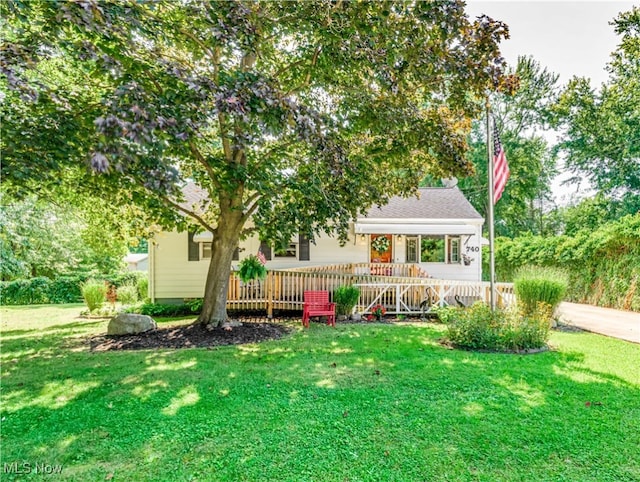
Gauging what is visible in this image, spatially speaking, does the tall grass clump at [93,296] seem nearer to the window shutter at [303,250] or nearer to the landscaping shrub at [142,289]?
the landscaping shrub at [142,289]

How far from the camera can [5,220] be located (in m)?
11.5

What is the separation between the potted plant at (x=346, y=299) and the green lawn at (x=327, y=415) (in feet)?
12.9

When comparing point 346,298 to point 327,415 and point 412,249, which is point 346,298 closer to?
point 412,249

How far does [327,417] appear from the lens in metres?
4.10

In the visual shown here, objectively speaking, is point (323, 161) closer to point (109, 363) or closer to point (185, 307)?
point (109, 363)

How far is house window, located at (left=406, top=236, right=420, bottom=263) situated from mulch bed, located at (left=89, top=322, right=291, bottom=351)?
351 inches

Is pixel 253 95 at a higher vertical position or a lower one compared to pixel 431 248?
higher

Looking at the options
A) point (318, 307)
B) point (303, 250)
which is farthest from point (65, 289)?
point (318, 307)

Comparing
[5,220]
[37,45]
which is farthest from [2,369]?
[5,220]

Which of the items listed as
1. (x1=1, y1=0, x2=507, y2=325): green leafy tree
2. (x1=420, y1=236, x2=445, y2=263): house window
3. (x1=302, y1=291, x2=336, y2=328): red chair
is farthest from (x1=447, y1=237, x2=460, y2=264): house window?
(x1=302, y1=291, x2=336, y2=328): red chair

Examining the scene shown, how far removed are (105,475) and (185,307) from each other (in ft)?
34.0

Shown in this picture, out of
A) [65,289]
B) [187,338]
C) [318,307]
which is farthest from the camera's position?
[65,289]

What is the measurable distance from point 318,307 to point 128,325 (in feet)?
17.2

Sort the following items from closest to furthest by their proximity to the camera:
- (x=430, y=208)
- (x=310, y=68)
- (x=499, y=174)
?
(x=310, y=68) → (x=499, y=174) → (x=430, y=208)
